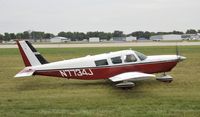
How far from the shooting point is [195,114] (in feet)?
31.2

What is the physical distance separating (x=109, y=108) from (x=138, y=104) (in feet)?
3.53

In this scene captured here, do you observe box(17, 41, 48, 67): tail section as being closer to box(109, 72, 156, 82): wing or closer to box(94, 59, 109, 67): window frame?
box(94, 59, 109, 67): window frame

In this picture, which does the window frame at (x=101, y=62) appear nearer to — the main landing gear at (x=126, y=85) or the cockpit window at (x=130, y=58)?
the cockpit window at (x=130, y=58)

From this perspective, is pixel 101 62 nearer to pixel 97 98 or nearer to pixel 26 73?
pixel 97 98

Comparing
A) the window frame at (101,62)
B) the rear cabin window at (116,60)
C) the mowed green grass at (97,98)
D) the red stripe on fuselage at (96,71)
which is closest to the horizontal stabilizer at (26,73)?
the red stripe on fuselage at (96,71)

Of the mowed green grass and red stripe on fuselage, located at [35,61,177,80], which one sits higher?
red stripe on fuselage, located at [35,61,177,80]

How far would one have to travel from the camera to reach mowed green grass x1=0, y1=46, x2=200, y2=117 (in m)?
10.0

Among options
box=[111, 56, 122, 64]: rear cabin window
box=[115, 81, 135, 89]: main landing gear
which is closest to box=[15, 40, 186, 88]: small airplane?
box=[111, 56, 122, 64]: rear cabin window

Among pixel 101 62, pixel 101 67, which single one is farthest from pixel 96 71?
pixel 101 62

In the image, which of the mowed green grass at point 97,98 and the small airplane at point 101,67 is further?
the small airplane at point 101,67

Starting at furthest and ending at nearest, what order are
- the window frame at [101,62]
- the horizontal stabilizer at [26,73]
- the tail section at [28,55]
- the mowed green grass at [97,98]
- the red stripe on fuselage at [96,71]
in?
the tail section at [28,55]
the window frame at [101,62]
the red stripe on fuselage at [96,71]
the horizontal stabilizer at [26,73]
the mowed green grass at [97,98]

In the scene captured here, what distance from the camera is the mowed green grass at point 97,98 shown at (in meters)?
10.0

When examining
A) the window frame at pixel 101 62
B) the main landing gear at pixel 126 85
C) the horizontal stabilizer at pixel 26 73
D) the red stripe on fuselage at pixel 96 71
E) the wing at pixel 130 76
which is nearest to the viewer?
the wing at pixel 130 76

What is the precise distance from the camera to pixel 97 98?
1238 cm
